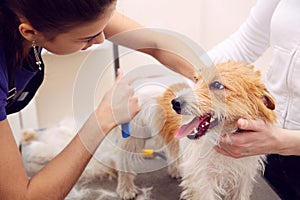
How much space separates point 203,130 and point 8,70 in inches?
17.6

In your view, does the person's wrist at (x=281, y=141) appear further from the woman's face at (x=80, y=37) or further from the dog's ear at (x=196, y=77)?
the woman's face at (x=80, y=37)

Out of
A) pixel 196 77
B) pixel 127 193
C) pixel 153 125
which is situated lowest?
pixel 127 193

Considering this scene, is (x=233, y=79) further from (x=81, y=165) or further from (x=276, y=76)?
(x=81, y=165)

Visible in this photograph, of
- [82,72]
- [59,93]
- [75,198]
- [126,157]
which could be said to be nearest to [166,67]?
[82,72]

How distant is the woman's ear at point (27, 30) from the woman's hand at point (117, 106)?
0.72 feet

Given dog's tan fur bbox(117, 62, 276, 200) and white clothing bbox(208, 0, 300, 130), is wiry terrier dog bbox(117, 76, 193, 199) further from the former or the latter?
white clothing bbox(208, 0, 300, 130)

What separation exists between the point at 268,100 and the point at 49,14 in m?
0.50

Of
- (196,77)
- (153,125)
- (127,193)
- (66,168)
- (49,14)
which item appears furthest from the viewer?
(127,193)

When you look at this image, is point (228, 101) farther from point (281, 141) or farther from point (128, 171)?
point (128, 171)

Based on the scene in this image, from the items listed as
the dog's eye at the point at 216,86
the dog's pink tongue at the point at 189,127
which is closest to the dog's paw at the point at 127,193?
the dog's pink tongue at the point at 189,127

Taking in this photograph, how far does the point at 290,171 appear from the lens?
3.65ft

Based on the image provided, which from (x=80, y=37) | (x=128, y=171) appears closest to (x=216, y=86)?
(x=80, y=37)

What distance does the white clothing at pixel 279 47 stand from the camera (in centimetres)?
100

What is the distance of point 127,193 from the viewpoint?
51.8 inches
